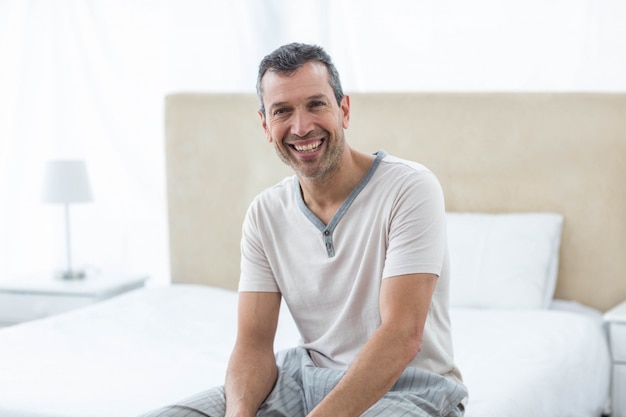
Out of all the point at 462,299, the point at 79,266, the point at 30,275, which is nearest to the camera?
the point at 462,299

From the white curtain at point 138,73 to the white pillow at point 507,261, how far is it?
0.58 m

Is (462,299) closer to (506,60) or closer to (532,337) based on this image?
(532,337)

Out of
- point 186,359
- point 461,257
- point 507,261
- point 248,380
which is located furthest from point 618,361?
point 248,380

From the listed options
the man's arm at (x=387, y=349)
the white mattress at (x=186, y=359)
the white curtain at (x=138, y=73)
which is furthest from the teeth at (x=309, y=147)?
the white curtain at (x=138, y=73)

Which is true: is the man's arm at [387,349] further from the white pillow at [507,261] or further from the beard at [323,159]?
the white pillow at [507,261]

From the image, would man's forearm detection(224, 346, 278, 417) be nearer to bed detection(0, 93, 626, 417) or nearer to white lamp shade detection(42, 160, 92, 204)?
bed detection(0, 93, 626, 417)

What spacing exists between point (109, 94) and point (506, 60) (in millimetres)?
1884

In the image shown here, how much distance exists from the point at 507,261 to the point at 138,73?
1.98m

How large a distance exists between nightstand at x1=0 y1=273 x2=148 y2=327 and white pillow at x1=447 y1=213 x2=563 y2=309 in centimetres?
146

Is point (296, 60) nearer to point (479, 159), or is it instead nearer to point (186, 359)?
point (186, 359)

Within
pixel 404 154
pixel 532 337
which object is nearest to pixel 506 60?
pixel 404 154

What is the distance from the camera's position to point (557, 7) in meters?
3.34

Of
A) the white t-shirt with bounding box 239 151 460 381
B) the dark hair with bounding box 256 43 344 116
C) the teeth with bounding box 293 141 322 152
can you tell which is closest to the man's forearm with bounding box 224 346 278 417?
the white t-shirt with bounding box 239 151 460 381

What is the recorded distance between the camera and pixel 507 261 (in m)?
3.20
